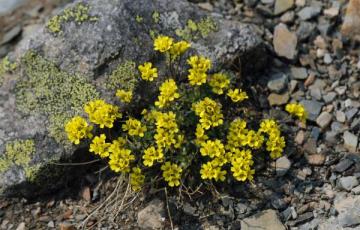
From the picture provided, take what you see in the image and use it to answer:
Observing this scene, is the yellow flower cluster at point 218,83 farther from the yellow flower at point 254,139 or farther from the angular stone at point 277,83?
the angular stone at point 277,83

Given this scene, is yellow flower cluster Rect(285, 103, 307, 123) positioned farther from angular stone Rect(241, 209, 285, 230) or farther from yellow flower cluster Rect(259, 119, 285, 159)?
angular stone Rect(241, 209, 285, 230)

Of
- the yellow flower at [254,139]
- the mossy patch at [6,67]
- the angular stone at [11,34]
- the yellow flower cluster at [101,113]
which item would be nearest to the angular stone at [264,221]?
the yellow flower at [254,139]

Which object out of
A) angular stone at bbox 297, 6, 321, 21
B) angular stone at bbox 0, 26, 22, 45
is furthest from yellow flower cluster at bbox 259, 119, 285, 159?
angular stone at bbox 0, 26, 22, 45

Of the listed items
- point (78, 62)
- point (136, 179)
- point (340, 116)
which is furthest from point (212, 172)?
point (78, 62)

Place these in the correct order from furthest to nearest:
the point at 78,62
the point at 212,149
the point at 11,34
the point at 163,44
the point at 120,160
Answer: the point at 11,34
the point at 78,62
the point at 163,44
the point at 212,149
the point at 120,160

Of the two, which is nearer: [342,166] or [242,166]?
[242,166]

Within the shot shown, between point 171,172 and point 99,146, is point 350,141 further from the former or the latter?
point 99,146

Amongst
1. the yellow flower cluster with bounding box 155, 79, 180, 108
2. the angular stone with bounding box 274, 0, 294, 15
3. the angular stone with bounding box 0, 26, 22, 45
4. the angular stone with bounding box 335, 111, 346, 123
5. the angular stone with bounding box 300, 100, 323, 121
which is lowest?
the angular stone with bounding box 335, 111, 346, 123

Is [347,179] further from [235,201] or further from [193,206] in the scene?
[193,206]
